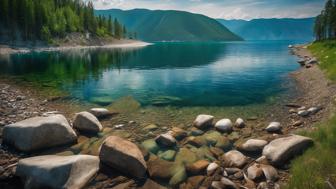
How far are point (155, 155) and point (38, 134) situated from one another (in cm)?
662

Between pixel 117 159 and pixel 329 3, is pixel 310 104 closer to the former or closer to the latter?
pixel 117 159

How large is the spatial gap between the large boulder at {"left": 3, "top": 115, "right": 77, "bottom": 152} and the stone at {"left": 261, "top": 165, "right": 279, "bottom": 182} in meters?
11.0

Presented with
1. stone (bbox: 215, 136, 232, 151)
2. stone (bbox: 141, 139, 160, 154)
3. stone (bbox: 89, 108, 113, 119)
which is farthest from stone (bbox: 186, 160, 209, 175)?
stone (bbox: 89, 108, 113, 119)

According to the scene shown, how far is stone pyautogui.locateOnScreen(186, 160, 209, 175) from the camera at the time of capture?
461 inches

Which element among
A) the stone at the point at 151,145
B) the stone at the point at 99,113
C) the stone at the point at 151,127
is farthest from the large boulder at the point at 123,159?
the stone at the point at 99,113

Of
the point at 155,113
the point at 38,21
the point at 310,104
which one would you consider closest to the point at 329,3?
the point at 310,104

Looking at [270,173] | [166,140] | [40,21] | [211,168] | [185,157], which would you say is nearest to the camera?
[270,173]

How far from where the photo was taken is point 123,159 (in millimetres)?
11500

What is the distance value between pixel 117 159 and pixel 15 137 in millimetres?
6513

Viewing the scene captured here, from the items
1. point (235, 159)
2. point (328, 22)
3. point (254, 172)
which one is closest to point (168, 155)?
point (235, 159)

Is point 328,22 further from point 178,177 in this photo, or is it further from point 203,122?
point 178,177

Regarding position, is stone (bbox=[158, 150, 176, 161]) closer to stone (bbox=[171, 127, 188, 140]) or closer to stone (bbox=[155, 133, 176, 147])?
stone (bbox=[155, 133, 176, 147])

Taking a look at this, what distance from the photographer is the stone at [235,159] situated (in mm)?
11961

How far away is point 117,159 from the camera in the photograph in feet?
37.9
